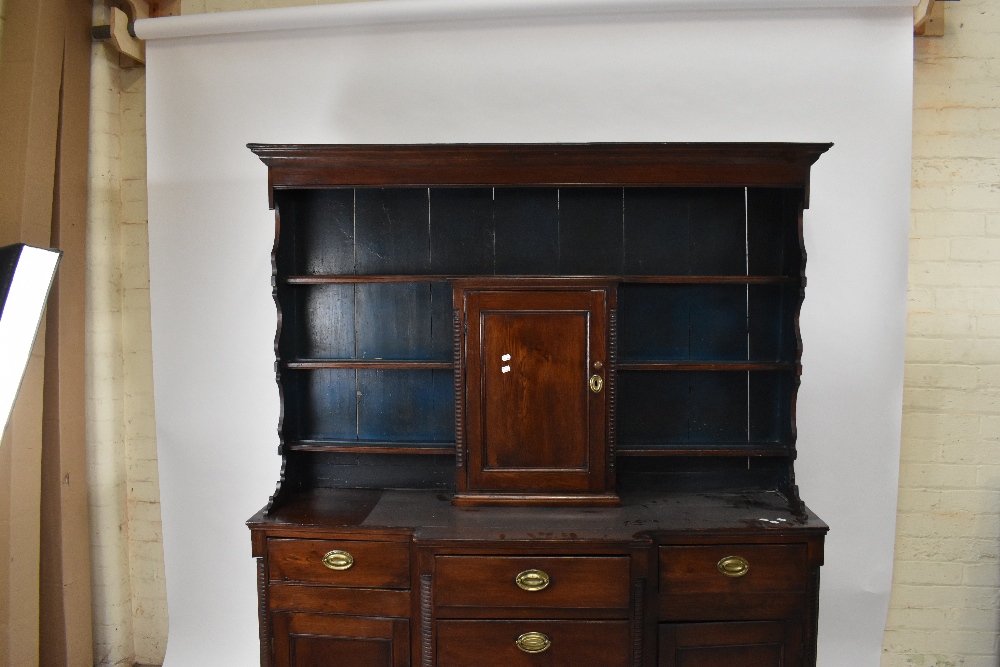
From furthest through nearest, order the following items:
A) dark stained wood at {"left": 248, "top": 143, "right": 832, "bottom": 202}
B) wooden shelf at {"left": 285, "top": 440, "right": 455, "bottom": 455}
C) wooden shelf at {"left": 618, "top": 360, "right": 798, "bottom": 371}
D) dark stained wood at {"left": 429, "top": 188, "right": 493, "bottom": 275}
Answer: dark stained wood at {"left": 429, "top": 188, "right": 493, "bottom": 275}
wooden shelf at {"left": 285, "top": 440, "right": 455, "bottom": 455}
wooden shelf at {"left": 618, "top": 360, "right": 798, "bottom": 371}
dark stained wood at {"left": 248, "top": 143, "right": 832, "bottom": 202}

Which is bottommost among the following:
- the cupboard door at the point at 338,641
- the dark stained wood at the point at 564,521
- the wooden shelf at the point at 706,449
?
the cupboard door at the point at 338,641

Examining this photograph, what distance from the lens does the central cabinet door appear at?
2.17m

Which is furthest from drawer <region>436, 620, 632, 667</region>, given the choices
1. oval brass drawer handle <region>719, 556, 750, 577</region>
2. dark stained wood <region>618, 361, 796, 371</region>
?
dark stained wood <region>618, 361, 796, 371</region>

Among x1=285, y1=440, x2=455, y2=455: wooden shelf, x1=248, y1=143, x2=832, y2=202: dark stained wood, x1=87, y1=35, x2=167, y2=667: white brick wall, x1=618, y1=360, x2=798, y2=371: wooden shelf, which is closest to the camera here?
x1=248, y1=143, x2=832, y2=202: dark stained wood

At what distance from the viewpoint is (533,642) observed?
6.52 feet

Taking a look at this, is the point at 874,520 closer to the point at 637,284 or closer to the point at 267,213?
the point at 637,284

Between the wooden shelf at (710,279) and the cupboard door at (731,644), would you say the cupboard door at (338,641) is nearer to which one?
the cupboard door at (731,644)

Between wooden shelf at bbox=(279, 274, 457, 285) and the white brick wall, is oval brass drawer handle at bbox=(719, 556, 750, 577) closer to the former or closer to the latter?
wooden shelf at bbox=(279, 274, 457, 285)

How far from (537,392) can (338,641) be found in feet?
3.58

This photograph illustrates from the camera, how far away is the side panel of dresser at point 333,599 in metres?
2.07

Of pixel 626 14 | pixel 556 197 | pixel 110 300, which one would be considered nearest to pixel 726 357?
pixel 556 197

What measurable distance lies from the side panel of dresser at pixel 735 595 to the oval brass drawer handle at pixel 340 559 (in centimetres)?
103

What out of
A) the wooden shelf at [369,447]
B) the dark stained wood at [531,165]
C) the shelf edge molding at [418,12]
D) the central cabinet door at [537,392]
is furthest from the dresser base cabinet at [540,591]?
the shelf edge molding at [418,12]

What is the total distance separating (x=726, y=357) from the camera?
2408 millimetres
